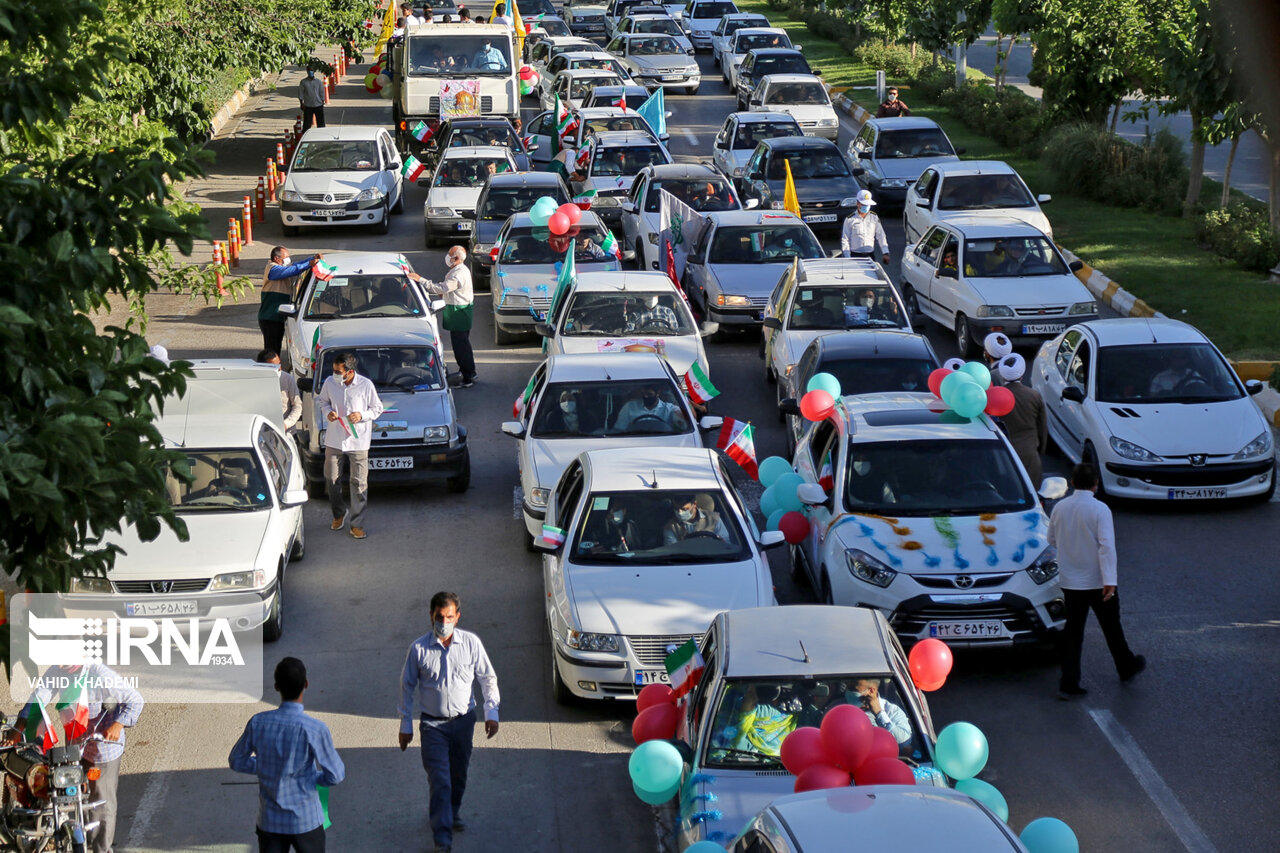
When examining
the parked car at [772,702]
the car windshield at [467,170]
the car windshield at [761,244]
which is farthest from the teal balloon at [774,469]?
the car windshield at [467,170]

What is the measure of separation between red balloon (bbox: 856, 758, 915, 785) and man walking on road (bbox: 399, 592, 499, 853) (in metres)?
2.37

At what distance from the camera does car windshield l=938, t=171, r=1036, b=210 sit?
78.5ft

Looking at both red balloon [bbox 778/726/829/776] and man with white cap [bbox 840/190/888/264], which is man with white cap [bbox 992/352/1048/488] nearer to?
red balloon [bbox 778/726/829/776]

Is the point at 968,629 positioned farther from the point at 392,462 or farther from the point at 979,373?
the point at 392,462

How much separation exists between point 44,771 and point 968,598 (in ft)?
20.0

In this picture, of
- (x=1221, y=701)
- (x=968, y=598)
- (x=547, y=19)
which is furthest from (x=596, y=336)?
(x=547, y=19)

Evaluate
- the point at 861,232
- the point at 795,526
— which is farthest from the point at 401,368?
the point at 861,232

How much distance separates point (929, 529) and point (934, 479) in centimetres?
68

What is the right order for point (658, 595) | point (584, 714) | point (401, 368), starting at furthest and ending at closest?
1. point (401, 368)
2. point (584, 714)
3. point (658, 595)

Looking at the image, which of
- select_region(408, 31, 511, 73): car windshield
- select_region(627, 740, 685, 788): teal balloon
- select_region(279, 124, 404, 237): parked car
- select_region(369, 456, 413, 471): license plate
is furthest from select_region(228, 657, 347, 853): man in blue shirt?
select_region(408, 31, 511, 73): car windshield

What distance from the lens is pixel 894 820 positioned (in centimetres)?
595

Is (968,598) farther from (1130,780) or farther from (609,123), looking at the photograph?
(609,123)

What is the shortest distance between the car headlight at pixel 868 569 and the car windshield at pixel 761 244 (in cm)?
1000

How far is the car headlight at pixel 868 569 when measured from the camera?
36.7 ft
